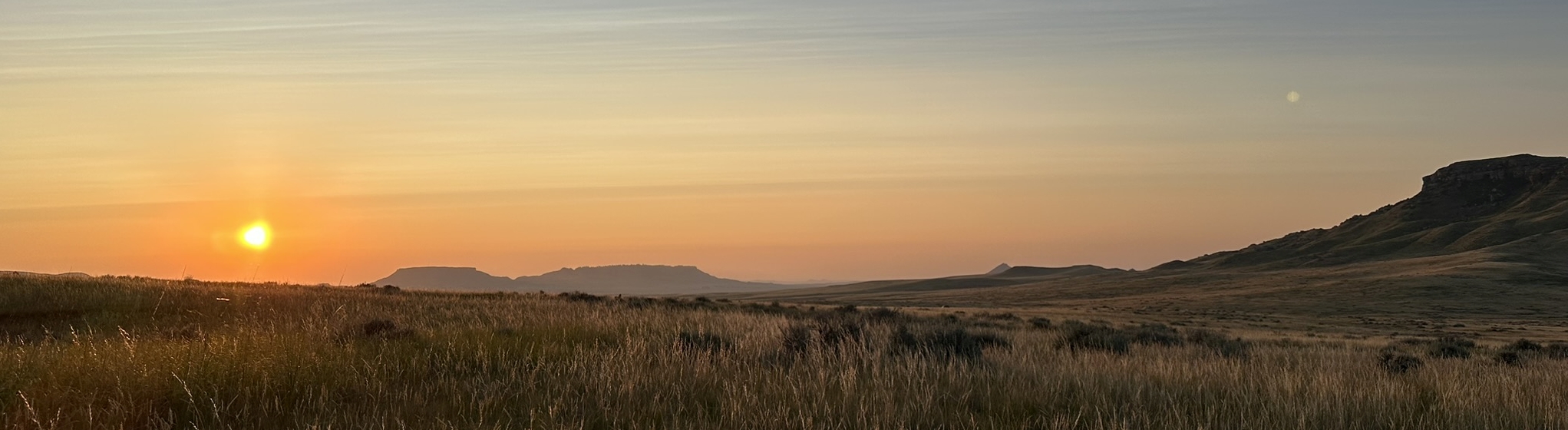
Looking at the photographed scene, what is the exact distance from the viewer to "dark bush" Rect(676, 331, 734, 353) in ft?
29.7

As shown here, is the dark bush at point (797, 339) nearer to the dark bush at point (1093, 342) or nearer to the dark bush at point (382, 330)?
the dark bush at point (382, 330)

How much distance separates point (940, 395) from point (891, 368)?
4.03 feet

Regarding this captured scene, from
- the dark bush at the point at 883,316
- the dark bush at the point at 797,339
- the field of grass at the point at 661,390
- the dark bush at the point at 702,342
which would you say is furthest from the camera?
the dark bush at the point at 883,316

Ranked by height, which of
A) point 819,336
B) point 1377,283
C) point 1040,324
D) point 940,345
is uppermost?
point 1377,283

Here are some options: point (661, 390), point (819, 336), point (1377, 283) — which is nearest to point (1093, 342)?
point (819, 336)

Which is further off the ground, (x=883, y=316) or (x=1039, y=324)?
(x=883, y=316)

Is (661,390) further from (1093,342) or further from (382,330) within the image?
(1093,342)

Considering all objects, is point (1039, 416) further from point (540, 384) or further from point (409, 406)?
point (409, 406)

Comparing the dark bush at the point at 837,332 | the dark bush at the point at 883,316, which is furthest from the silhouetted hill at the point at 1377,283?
the dark bush at the point at 837,332

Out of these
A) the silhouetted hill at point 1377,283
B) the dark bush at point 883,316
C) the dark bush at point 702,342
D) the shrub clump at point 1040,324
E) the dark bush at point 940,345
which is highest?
the silhouetted hill at point 1377,283

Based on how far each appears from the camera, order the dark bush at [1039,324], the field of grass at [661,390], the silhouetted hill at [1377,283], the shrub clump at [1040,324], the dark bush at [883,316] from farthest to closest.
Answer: the silhouetted hill at [1377,283] < the dark bush at [1039,324] < the shrub clump at [1040,324] < the dark bush at [883,316] < the field of grass at [661,390]

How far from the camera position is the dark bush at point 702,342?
9.04 metres

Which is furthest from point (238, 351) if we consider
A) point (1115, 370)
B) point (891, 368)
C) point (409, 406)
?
point (1115, 370)

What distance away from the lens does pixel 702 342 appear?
9789 millimetres
